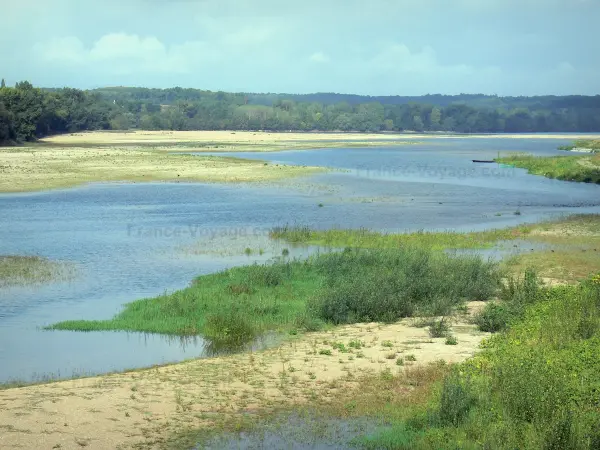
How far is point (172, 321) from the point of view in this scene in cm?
1933

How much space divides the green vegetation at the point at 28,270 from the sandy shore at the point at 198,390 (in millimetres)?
10030

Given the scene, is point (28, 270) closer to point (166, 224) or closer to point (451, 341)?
point (166, 224)

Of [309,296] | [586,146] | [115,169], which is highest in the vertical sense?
[586,146]

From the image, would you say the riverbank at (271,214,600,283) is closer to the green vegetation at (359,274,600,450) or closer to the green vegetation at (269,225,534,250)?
the green vegetation at (269,225,534,250)

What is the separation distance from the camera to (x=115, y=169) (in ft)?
209

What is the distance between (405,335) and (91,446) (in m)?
8.04

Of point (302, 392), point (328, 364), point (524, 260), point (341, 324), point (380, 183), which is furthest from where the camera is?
point (380, 183)

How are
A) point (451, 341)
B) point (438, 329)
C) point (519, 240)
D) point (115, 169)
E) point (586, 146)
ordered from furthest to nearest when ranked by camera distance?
point (586, 146)
point (115, 169)
point (519, 240)
point (438, 329)
point (451, 341)

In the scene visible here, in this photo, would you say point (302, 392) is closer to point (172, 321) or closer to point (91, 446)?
point (91, 446)

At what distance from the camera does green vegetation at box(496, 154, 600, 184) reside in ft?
209

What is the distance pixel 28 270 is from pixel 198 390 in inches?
533

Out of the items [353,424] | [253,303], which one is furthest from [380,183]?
[353,424]

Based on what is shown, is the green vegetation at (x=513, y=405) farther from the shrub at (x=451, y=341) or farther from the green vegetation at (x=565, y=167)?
the green vegetation at (x=565, y=167)

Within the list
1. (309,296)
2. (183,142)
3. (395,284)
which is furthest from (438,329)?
(183,142)
